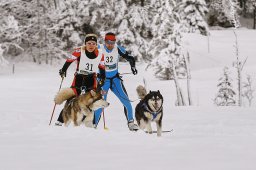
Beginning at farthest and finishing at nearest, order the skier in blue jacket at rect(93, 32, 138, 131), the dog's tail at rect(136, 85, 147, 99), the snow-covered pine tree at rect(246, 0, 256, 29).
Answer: the snow-covered pine tree at rect(246, 0, 256, 29), the dog's tail at rect(136, 85, 147, 99), the skier in blue jacket at rect(93, 32, 138, 131)

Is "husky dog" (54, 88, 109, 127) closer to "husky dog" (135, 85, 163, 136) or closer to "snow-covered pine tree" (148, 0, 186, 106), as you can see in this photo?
"husky dog" (135, 85, 163, 136)

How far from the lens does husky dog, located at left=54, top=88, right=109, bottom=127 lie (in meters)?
7.59

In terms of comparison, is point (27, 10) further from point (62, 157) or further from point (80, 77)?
point (62, 157)

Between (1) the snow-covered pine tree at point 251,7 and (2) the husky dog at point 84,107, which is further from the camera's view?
(1) the snow-covered pine tree at point 251,7

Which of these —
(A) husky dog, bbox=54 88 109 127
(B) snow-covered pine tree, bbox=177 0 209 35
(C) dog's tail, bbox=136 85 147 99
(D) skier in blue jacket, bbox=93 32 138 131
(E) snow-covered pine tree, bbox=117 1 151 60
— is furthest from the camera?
(B) snow-covered pine tree, bbox=177 0 209 35

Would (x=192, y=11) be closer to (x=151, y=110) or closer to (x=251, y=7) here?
(x=251, y=7)

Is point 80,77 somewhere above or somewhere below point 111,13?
below

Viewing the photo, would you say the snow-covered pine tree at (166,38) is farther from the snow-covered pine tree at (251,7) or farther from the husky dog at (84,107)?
the snow-covered pine tree at (251,7)

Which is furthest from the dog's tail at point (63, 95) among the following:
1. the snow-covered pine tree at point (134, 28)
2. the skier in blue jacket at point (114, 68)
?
the snow-covered pine tree at point (134, 28)

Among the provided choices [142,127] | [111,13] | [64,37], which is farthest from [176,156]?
[64,37]

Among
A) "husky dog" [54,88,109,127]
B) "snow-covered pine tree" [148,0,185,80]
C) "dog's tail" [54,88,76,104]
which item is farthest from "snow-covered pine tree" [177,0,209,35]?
"husky dog" [54,88,109,127]

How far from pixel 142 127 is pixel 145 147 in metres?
2.66

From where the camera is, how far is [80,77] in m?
8.50

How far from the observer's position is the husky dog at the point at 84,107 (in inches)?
299
